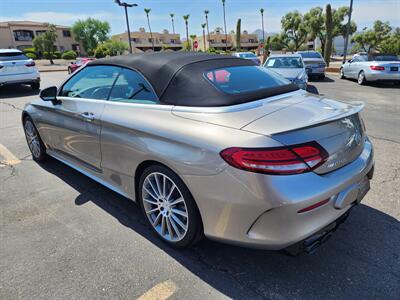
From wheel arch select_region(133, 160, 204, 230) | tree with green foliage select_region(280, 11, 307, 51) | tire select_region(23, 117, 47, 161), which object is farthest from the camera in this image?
tree with green foliage select_region(280, 11, 307, 51)

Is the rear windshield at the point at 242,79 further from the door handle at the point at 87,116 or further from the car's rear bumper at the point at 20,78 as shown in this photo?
the car's rear bumper at the point at 20,78

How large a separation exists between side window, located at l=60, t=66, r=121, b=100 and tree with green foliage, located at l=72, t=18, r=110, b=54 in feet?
253

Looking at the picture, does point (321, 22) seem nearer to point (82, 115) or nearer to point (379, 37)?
point (379, 37)

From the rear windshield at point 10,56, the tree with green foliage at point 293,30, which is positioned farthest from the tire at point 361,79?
the tree with green foliage at point 293,30

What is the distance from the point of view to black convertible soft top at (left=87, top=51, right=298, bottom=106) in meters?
2.52

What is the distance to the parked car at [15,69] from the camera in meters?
11.9

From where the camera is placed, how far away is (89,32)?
75.8 m

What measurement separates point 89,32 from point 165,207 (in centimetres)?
8234

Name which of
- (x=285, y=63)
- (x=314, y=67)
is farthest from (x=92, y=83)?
(x=314, y=67)

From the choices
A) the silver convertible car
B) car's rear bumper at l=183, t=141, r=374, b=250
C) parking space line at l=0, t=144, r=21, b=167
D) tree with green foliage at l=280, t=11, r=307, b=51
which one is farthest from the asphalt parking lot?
tree with green foliage at l=280, t=11, r=307, b=51

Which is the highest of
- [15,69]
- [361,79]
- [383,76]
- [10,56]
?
[10,56]

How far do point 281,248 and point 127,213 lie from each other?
182cm

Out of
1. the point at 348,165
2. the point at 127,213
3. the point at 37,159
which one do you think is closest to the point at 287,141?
the point at 348,165

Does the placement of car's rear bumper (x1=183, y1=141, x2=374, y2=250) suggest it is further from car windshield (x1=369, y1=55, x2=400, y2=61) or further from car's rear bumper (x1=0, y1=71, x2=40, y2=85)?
car windshield (x1=369, y1=55, x2=400, y2=61)
